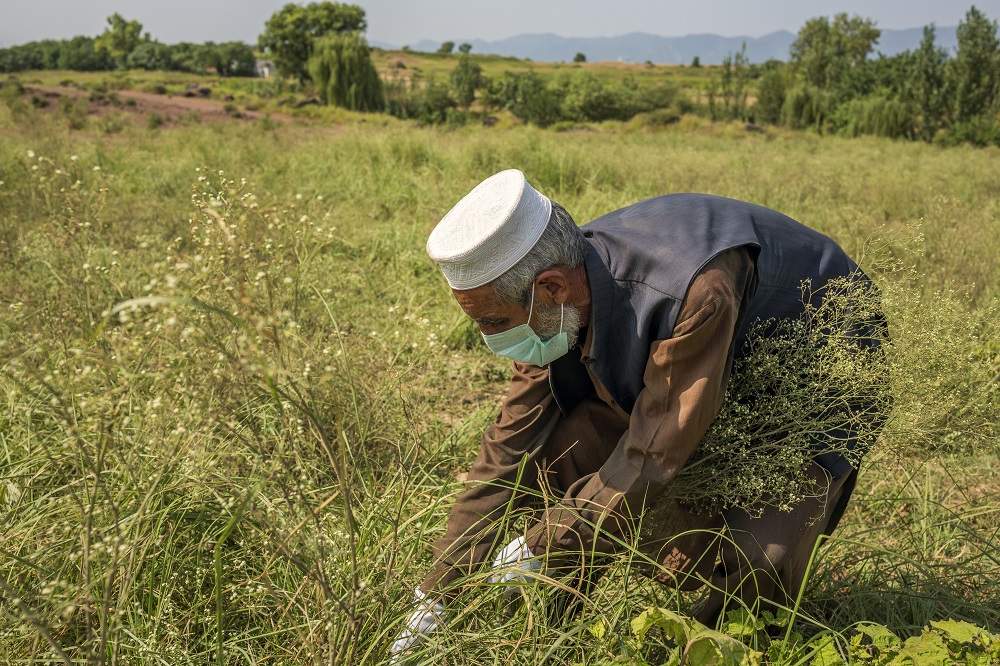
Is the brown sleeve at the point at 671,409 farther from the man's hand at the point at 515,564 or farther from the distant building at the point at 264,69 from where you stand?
the distant building at the point at 264,69

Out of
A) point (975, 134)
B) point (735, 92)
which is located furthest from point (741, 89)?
point (975, 134)

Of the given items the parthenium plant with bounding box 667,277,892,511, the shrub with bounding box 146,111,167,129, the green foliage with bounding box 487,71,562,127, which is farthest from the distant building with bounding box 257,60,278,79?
the parthenium plant with bounding box 667,277,892,511

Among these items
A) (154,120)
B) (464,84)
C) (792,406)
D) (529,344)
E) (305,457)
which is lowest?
(305,457)

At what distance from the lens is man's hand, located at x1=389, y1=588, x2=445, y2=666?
57.6 inches

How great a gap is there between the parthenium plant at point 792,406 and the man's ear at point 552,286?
47cm

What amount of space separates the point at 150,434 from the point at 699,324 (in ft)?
4.52

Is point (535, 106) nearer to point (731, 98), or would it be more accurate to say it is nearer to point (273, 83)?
point (731, 98)

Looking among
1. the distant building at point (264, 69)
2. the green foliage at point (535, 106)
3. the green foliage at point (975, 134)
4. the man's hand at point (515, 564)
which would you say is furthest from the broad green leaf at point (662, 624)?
the distant building at point (264, 69)

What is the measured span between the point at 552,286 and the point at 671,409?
40 centimetres

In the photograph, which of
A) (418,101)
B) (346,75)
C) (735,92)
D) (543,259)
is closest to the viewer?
(543,259)

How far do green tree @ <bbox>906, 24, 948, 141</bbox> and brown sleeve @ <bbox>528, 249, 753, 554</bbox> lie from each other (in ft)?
86.0

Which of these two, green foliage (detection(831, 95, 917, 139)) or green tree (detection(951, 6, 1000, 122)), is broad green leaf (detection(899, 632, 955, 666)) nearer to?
green foliage (detection(831, 95, 917, 139))

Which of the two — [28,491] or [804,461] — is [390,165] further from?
[804,461]

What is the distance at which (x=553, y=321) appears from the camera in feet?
5.64
